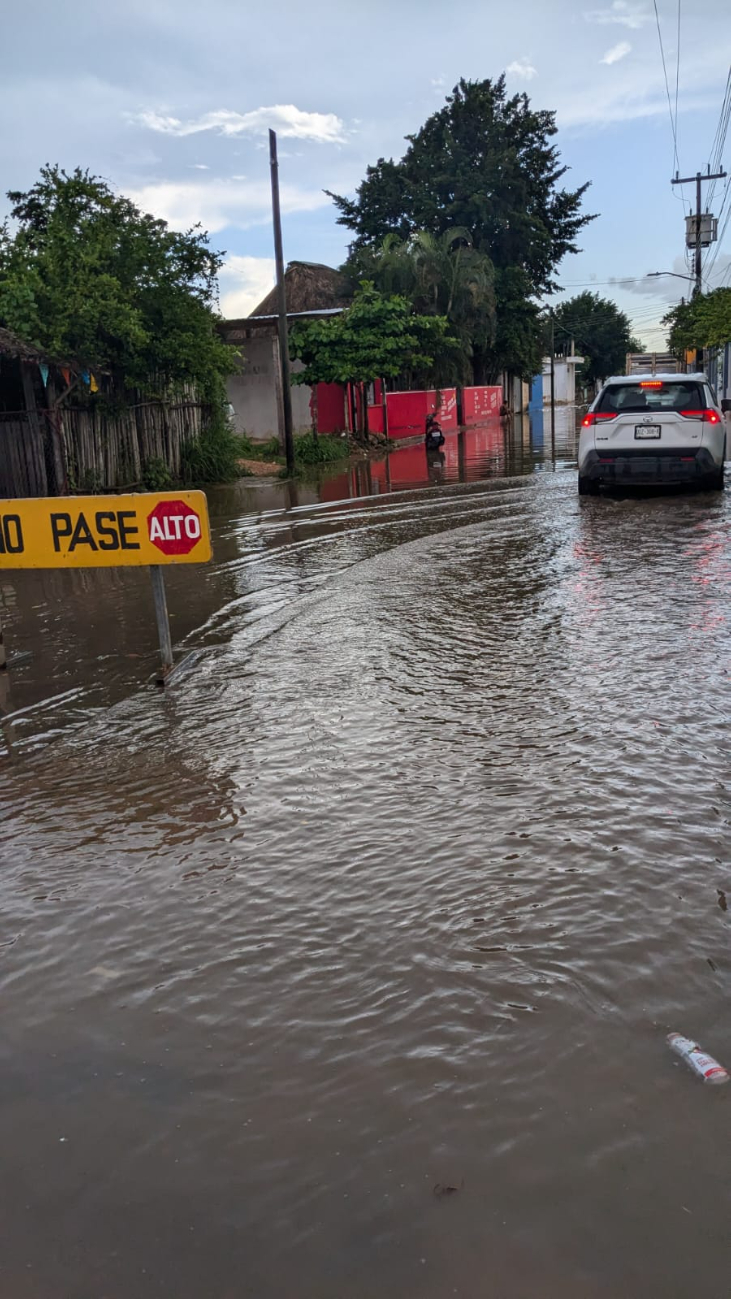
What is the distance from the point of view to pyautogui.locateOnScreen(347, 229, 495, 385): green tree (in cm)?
3997

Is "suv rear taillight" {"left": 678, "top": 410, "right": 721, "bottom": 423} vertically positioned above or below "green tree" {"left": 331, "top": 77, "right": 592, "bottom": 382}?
below

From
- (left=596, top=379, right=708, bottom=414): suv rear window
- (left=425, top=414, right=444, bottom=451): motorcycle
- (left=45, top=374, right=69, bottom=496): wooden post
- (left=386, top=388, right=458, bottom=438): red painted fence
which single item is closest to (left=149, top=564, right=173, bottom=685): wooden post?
(left=596, top=379, right=708, bottom=414): suv rear window

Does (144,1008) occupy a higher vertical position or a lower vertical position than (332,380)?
lower

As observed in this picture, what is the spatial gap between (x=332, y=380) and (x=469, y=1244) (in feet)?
95.7

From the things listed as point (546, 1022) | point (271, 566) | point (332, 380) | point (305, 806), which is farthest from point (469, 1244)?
point (332, 380)

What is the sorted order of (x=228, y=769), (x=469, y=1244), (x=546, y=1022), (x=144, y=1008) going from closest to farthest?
(x=469, y=1244) → (x=546, y=1022) → (x=144, y=1008) → (x=228, y=769)

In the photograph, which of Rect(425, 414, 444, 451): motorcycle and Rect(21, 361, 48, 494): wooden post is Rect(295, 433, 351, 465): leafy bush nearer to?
Rect(425, 414, 444, 451): motorcycle

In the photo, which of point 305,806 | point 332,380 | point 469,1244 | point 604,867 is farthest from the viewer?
point 332,380

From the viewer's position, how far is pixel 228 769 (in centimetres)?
502

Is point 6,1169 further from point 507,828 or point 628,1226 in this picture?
point 507,828

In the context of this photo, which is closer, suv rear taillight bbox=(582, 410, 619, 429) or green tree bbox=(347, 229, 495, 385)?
suv rear taillight bbox=(582, 410, 619, 429)

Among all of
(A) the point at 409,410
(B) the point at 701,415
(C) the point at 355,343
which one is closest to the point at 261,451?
(C) the point at 355,343

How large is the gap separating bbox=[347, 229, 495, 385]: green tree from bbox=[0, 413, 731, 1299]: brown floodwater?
117ft

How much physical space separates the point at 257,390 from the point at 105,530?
27771mm
